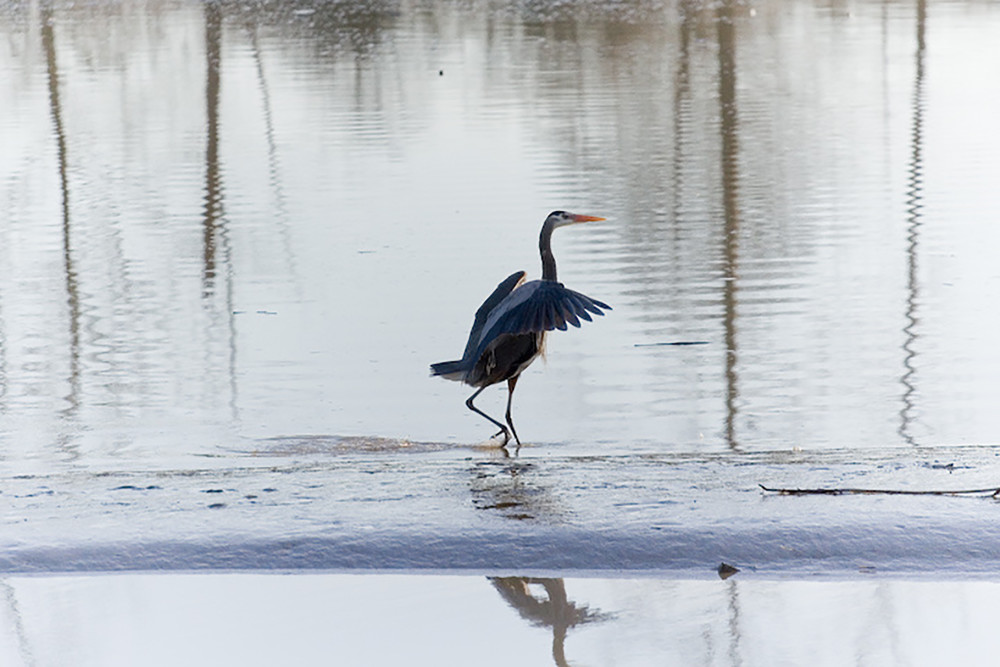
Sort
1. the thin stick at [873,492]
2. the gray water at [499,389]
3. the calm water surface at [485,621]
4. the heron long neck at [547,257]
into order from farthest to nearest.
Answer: the heron long neck at [547,257] → the thin stick at [873,492] → the gray water at [499,389] → the calm water surface at [485,621]

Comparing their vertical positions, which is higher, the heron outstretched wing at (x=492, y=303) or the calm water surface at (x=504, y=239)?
the heron outstretched wing at (x=492, y=303)

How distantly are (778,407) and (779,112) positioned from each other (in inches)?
426

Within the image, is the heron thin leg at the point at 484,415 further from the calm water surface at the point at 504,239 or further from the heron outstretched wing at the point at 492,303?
the heron outstretched wing at the point at 492,303

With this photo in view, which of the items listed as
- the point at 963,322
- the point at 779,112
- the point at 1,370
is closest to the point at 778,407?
the point at 963,322

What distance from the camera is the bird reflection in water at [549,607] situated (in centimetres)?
442

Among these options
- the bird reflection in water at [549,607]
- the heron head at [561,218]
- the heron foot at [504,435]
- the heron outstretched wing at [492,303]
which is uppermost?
the heron head at [561,218]

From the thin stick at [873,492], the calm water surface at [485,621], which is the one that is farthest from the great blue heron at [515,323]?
the calm water surface at [485,621]

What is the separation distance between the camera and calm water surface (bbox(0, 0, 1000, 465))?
759 centimetres

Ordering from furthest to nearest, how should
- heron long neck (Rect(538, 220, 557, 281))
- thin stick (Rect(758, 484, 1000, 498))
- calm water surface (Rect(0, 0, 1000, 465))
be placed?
calm water surface (Rect(0, 0, 1000, 465)), heron long neck (Rect(538, 220, 557, 281)), thin stick (Rect(758, 484, 1000, 498))

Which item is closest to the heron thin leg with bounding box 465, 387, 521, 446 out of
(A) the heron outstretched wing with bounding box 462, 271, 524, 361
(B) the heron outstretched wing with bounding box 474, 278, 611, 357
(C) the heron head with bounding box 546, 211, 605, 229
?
(A) the heron outstretched wing with bounding box 462, 271, 524, 361

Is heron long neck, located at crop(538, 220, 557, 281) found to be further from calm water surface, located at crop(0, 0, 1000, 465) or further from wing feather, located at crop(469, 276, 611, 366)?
wing feather, located at crop(469, 276, 611, 366)

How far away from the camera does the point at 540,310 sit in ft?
21.0

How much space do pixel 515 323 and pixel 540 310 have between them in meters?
0.13

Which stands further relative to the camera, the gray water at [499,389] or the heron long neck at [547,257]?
the heron long neck at [547,257]
